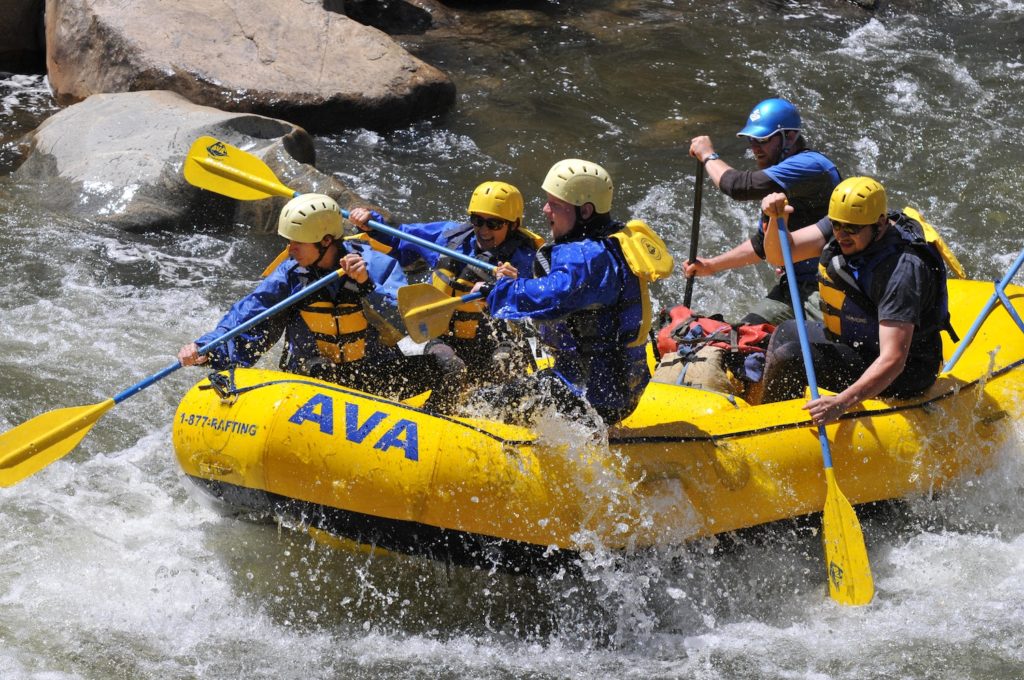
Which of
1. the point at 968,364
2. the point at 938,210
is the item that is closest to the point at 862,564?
the point at 968,364

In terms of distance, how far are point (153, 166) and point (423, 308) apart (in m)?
4.19

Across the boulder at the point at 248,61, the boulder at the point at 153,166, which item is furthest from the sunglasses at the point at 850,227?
the boulder at the point at 248,61

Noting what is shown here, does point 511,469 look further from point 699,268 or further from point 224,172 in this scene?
point 224,172

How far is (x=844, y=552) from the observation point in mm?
4504

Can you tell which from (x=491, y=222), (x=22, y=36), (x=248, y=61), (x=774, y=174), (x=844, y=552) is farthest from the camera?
(x=22, y=36)

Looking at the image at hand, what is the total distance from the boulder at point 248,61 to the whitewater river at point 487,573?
11.7 inches

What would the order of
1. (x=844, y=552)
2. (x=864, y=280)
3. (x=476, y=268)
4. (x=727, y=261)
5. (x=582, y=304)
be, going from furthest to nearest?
1. (x=727, y=261)
2. (x=476, y=268)
3. (x=864, y=280)
4. (x=844, y=552)
5. (x=582, y=304)

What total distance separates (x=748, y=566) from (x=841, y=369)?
0.95m

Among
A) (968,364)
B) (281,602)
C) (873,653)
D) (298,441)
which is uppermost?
(968,364)

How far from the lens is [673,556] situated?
15.2 feet

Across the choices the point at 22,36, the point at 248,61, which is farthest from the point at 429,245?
the point at 22,36

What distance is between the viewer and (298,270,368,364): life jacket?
5.08m

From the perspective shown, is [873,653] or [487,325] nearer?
[873,653]

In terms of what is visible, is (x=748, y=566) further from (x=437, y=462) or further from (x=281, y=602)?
(x=281, y=602)
